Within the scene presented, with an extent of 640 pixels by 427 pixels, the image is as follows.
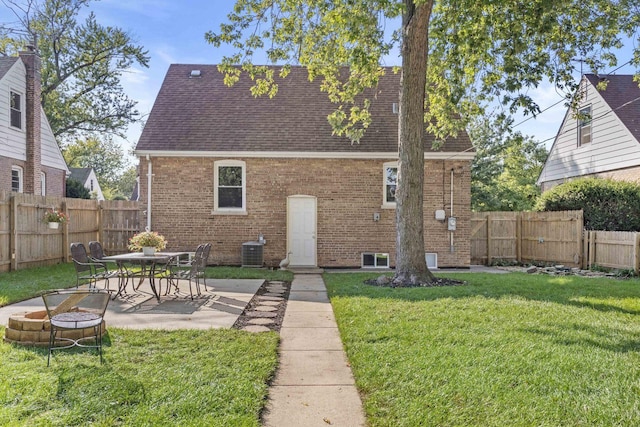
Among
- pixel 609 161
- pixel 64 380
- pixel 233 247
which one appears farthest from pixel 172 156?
pixel 609 161

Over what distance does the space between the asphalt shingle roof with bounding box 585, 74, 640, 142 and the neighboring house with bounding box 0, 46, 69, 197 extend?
22.5m

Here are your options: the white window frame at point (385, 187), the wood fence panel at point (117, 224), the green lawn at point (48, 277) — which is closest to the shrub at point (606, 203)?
the white window frame at point (385, 187)

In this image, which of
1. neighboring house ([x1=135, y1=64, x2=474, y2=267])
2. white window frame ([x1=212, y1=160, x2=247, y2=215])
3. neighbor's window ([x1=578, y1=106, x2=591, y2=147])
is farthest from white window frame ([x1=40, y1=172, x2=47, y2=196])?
neighbor's window ([x1=578, y1=106, x2=591, y2=147])

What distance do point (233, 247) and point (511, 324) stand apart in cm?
980

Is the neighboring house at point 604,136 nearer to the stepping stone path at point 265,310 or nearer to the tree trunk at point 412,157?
the tree trunk at point 412,157

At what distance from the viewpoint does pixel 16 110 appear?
57.6 feet

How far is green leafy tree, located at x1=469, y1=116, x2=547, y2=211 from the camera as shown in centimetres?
2439

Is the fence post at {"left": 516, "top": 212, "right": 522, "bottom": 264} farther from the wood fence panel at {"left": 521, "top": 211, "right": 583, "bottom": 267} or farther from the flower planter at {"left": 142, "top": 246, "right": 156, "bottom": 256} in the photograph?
the flower planter at {"left": 142, "top": 246, "right": 156, "bottom": 256}

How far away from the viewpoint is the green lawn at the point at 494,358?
11.5 ft

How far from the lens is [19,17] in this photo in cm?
2325

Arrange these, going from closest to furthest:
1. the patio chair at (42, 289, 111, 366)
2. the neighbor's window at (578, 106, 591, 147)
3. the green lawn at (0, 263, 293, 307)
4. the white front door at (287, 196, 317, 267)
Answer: the patio chair at (42, 289, 111, 366) → the green lawn at (0, 263, 293, 307) → the white front door at (287, 196, 317, 267) → the neighbor's window at (578, 106, 591, 147)

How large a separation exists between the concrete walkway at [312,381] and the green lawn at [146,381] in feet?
0.55

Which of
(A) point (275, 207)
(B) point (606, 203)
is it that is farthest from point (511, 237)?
(A) point (275, 207)

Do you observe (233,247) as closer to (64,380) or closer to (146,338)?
(146,338)
